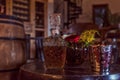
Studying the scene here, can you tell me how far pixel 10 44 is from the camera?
1.23 meters

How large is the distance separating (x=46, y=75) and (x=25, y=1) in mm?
6158

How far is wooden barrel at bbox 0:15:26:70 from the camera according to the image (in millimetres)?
1198

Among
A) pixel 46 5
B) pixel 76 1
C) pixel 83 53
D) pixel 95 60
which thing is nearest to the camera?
pixel 95 60

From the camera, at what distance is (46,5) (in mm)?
7469

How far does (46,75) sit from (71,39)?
37 cm

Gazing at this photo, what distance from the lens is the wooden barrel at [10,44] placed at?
1.20m

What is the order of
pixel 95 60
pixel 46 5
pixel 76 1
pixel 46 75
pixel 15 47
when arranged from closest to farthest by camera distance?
pixel 46 75 → pixel 95 60 → pixel 15 47 → pixel 46 5 → pixel 76 1

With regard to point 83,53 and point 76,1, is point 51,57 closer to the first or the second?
point 83,53

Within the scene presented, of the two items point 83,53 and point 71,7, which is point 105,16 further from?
→ point 83,53

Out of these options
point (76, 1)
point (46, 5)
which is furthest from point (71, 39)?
point (76, 1)

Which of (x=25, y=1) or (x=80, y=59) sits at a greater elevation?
(x=25, y=1)

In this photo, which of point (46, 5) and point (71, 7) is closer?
point (46, 5)

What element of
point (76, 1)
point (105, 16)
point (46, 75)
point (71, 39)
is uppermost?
point (76, 1)

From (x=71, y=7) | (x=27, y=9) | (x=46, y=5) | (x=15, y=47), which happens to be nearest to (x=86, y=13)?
(x=71, y=7)
